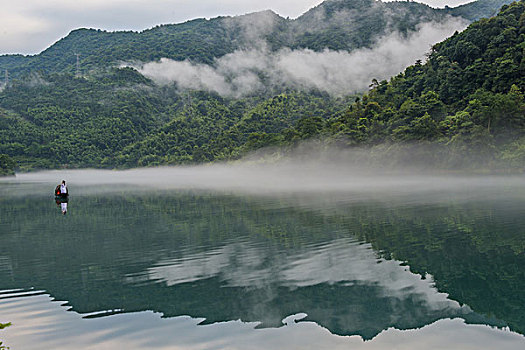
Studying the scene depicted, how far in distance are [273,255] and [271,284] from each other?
11.8ft

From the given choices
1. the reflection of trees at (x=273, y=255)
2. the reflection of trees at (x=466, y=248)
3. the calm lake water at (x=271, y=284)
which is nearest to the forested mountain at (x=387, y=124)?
the reflection of trees at (x=273, y=255)

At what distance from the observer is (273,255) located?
53.1 ft

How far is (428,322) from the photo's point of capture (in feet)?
32.2

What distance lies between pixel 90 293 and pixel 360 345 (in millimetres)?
7097

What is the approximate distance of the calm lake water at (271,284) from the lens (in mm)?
9219

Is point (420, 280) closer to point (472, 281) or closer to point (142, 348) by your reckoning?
point (472, 281)

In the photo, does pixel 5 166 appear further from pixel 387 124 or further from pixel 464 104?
pixel 464 104

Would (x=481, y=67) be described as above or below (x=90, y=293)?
above

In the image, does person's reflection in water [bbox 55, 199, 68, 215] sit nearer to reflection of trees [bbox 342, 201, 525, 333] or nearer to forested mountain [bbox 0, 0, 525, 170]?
reflection of trees [bbox 342, 201, 525, 333]

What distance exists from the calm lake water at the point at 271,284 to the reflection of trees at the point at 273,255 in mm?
55

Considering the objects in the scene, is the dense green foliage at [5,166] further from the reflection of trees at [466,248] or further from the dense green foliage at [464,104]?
the reflection of trees at [466,248]

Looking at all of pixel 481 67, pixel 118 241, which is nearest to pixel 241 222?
pixel 118 241

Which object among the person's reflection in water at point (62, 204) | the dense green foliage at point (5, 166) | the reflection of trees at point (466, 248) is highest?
the dense green foliage at point (5, 166)

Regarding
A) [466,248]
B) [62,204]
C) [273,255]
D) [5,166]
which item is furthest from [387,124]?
[5,166]
